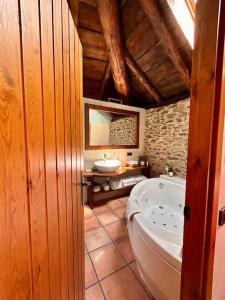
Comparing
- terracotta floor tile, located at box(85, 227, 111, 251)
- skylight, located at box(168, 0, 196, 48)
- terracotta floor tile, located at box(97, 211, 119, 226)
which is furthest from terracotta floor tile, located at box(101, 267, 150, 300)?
skylight, located at box(168, 0, 196, 48)

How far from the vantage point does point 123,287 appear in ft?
4.36

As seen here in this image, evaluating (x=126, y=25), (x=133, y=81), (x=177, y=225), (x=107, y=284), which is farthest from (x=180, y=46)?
(x=107, y=284)

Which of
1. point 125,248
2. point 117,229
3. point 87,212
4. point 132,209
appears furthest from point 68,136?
point 87,212

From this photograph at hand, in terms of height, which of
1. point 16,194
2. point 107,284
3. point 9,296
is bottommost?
point 107,284

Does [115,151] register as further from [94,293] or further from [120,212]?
[94,293]

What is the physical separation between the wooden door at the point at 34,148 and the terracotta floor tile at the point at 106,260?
3.06 ft

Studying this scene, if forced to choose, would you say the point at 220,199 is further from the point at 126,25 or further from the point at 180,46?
the point at 126,25

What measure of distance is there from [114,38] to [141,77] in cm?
92

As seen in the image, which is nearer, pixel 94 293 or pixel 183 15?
pixel 94 293

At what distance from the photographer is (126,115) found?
138 inches

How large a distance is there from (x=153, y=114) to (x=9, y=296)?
12.0ft

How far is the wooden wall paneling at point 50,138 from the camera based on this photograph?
506mm

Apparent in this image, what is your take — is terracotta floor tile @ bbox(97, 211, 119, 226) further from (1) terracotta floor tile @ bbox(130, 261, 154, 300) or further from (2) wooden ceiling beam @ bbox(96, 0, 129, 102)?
(2) wooden ceiling beam @ bbox(96, 0, 129, 102)

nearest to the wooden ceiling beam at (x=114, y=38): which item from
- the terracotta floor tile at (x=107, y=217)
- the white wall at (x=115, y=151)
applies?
the white wall at (x=115, y=151)
